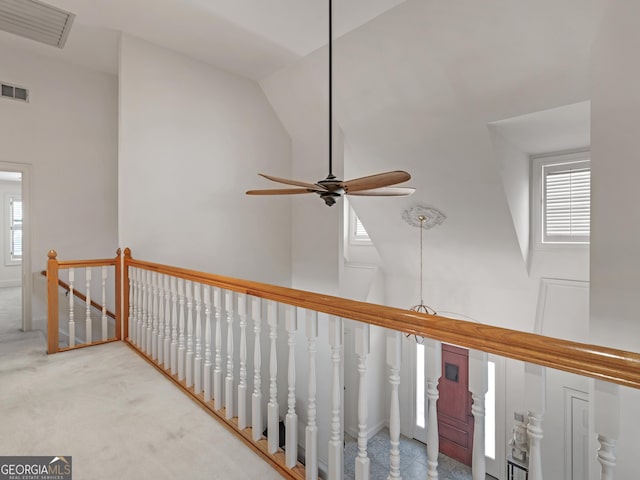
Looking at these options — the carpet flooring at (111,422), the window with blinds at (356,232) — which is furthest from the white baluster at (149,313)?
the window with blinds at (356,232)

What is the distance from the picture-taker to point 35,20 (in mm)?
3281

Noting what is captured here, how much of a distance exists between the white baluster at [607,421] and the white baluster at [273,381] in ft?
3.89

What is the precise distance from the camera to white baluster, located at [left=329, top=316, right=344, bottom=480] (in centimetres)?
137

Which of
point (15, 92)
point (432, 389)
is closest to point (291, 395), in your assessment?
point (432, 389)

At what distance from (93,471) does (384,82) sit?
151 inches

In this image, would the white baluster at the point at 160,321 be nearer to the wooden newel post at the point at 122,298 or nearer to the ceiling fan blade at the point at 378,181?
the wooden newel post at the point at 122,298

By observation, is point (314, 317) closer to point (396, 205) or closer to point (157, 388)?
point (157, 388)

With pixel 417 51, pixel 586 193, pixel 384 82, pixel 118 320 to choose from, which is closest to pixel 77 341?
pixel 118 320

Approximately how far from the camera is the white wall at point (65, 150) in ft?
13.1

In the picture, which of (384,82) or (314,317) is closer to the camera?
(314,317)

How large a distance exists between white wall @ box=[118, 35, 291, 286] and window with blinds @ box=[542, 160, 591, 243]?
3.53 meters

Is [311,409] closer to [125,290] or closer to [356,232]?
[125,290]

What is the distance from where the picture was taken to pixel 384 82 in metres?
3.59

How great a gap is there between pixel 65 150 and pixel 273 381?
442 centimetres
